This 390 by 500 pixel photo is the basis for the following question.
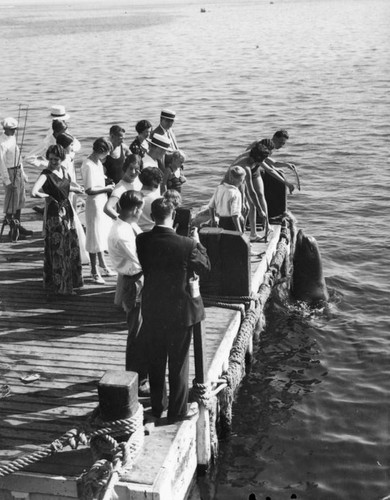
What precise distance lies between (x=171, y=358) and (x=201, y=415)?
1.22 metres

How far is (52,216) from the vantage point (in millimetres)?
9453

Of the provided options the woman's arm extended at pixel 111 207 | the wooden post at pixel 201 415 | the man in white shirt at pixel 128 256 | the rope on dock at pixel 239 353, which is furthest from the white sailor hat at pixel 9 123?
the wooden post at pixel 201 415

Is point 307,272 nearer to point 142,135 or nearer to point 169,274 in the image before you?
point 142,135

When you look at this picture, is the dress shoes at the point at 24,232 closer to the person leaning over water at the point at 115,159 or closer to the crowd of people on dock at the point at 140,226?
the crowd of people on dock at the point at 140,226

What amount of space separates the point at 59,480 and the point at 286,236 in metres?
8.01

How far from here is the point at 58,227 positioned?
31.2ft

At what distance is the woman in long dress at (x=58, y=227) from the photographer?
932 cm

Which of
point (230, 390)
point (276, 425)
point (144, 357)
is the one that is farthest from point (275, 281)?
point (144, 357)

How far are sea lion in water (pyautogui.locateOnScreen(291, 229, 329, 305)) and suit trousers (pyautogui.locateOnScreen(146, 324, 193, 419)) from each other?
7131mm

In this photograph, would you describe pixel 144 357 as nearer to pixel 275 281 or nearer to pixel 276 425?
pixel 276 425

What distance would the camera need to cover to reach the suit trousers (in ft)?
22.5

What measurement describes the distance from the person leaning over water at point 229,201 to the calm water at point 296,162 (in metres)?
2.35

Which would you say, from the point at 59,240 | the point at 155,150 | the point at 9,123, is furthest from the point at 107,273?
the point at 9,123

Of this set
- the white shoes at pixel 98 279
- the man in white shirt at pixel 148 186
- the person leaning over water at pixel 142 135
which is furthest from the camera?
the person leaning over water at pixel 142 135
